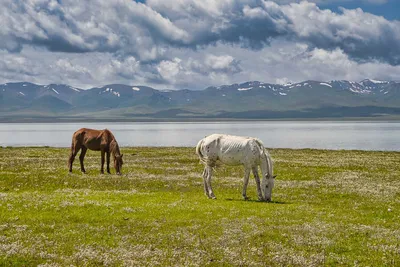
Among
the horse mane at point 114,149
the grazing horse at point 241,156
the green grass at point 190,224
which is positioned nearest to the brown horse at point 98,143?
the horse mane at point 114,149

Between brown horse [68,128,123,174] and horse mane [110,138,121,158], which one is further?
brown horse [68,128,123,174]

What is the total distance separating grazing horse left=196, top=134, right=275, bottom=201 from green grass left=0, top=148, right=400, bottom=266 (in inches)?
44.6

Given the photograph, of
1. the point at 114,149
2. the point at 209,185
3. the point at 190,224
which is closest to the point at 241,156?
the point at 209,185

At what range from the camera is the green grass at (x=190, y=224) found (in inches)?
548

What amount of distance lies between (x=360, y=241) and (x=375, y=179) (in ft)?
71.5

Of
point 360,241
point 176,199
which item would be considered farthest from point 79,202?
point 360,241

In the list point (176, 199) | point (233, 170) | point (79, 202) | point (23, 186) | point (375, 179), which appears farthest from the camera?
point (233, 170)

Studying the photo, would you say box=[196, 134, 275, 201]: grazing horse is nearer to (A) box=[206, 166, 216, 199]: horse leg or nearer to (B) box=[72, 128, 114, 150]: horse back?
(A) box=[206, 166, 216, 199]: horse leg

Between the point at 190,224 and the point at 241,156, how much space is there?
8.14m


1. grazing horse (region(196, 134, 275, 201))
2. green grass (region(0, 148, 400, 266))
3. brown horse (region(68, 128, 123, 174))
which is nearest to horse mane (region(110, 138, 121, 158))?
brown horse (region(68, 128, 123, 174))

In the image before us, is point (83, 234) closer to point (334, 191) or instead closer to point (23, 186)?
point (23, 186)

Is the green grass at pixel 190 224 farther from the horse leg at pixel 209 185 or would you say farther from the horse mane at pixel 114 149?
the horse mane at pixel 114 149

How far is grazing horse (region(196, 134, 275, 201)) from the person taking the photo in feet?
81.9

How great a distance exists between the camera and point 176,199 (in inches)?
961
